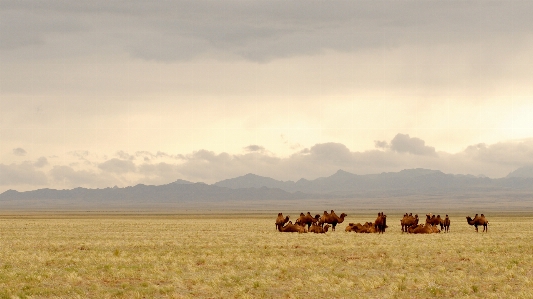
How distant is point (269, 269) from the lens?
82.8 feet

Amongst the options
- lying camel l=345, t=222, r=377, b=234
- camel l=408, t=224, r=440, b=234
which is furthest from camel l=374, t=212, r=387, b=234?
camel l=408, t=224, r=440, b=234

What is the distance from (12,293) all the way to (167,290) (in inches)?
197

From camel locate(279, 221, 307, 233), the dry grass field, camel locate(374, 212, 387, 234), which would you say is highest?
camel locate(374, 212, 387, 234)

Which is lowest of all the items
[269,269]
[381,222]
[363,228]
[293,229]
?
[269,269]

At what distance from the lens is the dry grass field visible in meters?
20.7

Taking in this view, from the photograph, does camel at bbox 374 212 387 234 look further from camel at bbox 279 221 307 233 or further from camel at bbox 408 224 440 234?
camel at bbox 279 221 307 233

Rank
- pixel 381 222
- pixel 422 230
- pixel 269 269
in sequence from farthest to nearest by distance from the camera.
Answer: pixel 381 222 → pixel 422 230 → pixel 269 269

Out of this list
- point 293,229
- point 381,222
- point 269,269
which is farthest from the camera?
point 293,229

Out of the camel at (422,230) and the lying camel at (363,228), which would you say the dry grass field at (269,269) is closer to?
the camel at (422,230)

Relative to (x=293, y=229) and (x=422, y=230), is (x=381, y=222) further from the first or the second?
(x=293, y=229)

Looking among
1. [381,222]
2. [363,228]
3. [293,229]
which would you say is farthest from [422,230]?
[293,229]

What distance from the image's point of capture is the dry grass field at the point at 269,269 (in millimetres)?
20719

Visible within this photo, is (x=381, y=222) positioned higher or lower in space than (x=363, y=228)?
higher

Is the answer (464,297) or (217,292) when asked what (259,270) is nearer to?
(217,292)
